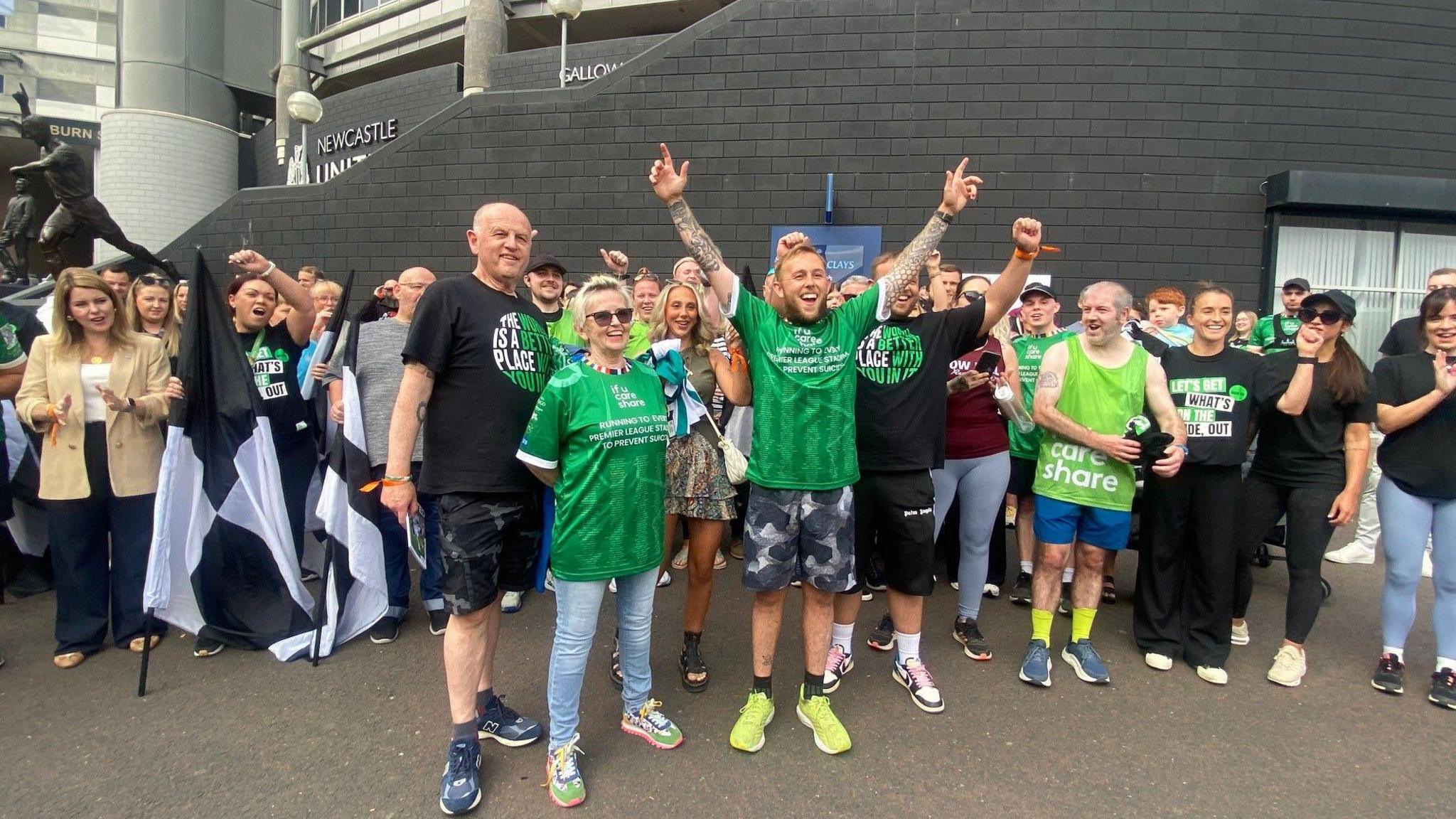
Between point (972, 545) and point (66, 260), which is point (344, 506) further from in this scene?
point (66, 260)

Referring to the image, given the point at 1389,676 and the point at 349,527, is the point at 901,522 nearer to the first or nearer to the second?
the point at 1389,676

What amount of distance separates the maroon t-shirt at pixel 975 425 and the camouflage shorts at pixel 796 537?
3.72 feet

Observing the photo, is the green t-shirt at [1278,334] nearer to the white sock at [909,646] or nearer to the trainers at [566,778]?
the white sock at [909,646]

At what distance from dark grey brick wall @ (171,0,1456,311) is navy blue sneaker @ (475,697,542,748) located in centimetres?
733

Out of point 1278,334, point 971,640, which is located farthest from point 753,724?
point 1278,334

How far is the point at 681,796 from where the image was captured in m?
2.61

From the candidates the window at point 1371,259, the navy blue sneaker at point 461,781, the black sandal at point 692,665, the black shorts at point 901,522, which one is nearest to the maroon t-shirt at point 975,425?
the black shorts at point 901,522

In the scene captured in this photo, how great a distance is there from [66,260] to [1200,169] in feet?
49.3

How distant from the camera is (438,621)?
4023mm

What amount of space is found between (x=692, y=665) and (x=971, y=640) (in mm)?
1487

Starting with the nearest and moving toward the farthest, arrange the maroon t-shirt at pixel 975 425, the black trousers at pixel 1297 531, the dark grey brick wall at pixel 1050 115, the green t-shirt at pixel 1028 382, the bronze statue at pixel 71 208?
the black trousers at pixel 1297 531 < the maroon t-shirt at pixel 975 425 < the green t-shirt at pixel 1028 382 < the bronze statue at pixel 71 208 < the dark grey brick wall at pixel 1050 115

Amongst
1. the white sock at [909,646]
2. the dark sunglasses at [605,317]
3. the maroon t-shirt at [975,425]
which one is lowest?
the white sock at [909,646]

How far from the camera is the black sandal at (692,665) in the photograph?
339 centimetres

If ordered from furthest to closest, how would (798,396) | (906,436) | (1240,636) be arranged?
1. (1240,636)
2. (906,436)
3. (798,396)
